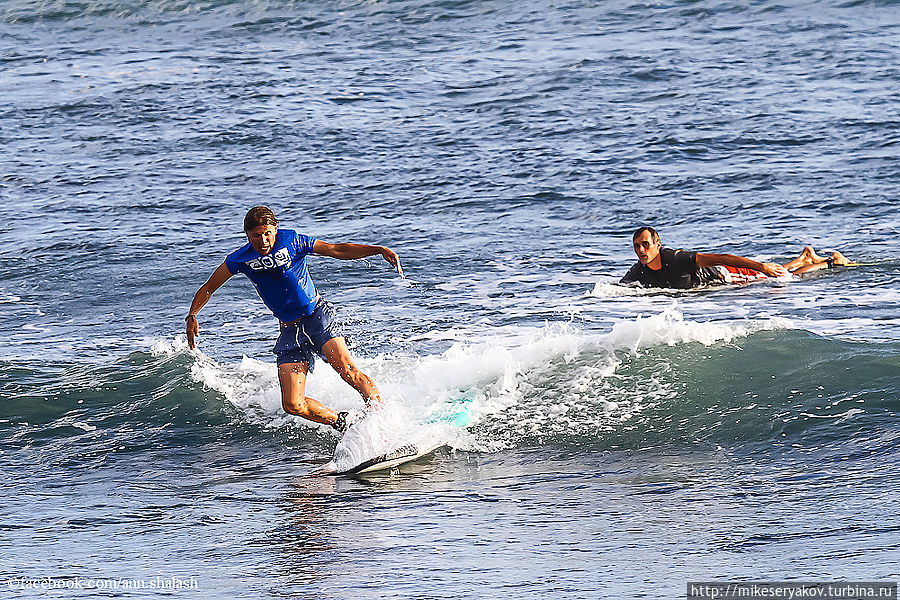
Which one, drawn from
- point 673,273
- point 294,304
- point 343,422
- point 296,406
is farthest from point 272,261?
point 673,273

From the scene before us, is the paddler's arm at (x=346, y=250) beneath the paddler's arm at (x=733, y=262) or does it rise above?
above

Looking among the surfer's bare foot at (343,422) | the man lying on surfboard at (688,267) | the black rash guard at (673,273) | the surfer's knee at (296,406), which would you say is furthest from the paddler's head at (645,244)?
the surfer's knee at (296,406)

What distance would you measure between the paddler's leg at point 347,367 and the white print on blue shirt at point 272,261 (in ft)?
2.37

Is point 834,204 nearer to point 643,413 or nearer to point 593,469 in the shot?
point 643,413

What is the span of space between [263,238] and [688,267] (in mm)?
6161

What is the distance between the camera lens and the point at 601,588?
5.93 metres

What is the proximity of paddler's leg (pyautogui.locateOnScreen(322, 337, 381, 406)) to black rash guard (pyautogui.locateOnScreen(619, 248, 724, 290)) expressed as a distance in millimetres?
5193

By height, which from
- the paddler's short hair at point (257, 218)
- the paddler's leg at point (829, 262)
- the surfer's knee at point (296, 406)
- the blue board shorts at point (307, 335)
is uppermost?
the paddler's short hair at point (257, 218)

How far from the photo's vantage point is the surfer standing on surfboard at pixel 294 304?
8.71m

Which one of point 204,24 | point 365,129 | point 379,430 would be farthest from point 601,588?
point 204,24

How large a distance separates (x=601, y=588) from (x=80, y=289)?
10.8 metres

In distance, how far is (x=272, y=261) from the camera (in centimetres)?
877

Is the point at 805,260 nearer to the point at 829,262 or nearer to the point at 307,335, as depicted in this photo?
the point at 829,262

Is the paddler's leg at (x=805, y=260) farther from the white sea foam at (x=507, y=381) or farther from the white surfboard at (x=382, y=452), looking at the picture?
the white surfboard at (x=382, y=452)
